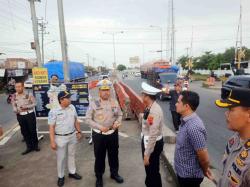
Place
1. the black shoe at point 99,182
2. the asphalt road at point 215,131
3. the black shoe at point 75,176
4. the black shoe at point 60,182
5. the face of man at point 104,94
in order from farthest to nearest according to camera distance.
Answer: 1. the asphalt road at point 215,131
2. the black shoe at point 75,176
3. the black shoe at point 60,182
4. the black shoe at point 99,182
5. the face of man at point 104,94

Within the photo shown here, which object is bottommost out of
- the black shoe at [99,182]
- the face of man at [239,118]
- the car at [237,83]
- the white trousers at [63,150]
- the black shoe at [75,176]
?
the black shoe at [75,176]

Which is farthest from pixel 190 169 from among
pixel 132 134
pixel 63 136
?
pixel 132 134

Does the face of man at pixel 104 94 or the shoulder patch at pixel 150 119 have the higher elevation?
the face of man at pixel 104 94

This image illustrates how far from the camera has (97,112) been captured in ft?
14.2

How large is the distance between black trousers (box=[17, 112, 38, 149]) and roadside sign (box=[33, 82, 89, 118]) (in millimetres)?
1148

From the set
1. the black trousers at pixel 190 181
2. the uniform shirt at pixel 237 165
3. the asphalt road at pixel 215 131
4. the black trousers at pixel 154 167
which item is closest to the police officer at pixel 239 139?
the uniform shirt at pixel 237 165

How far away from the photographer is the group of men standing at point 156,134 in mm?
1849

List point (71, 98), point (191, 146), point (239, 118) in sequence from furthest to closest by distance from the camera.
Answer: point (71, 98) < point (191, 146) < point (239, 118)

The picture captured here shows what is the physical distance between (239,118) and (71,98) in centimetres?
627

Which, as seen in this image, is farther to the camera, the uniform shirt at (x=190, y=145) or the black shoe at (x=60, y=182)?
the black shoe at (x=60, y=182)

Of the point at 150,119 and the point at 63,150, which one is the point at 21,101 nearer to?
the point at 63,150

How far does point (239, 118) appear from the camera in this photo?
6.09ft

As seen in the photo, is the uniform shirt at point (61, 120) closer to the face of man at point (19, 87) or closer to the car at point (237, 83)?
the face of man at point (19, 87)

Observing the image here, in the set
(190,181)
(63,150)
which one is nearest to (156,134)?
(190,181)
